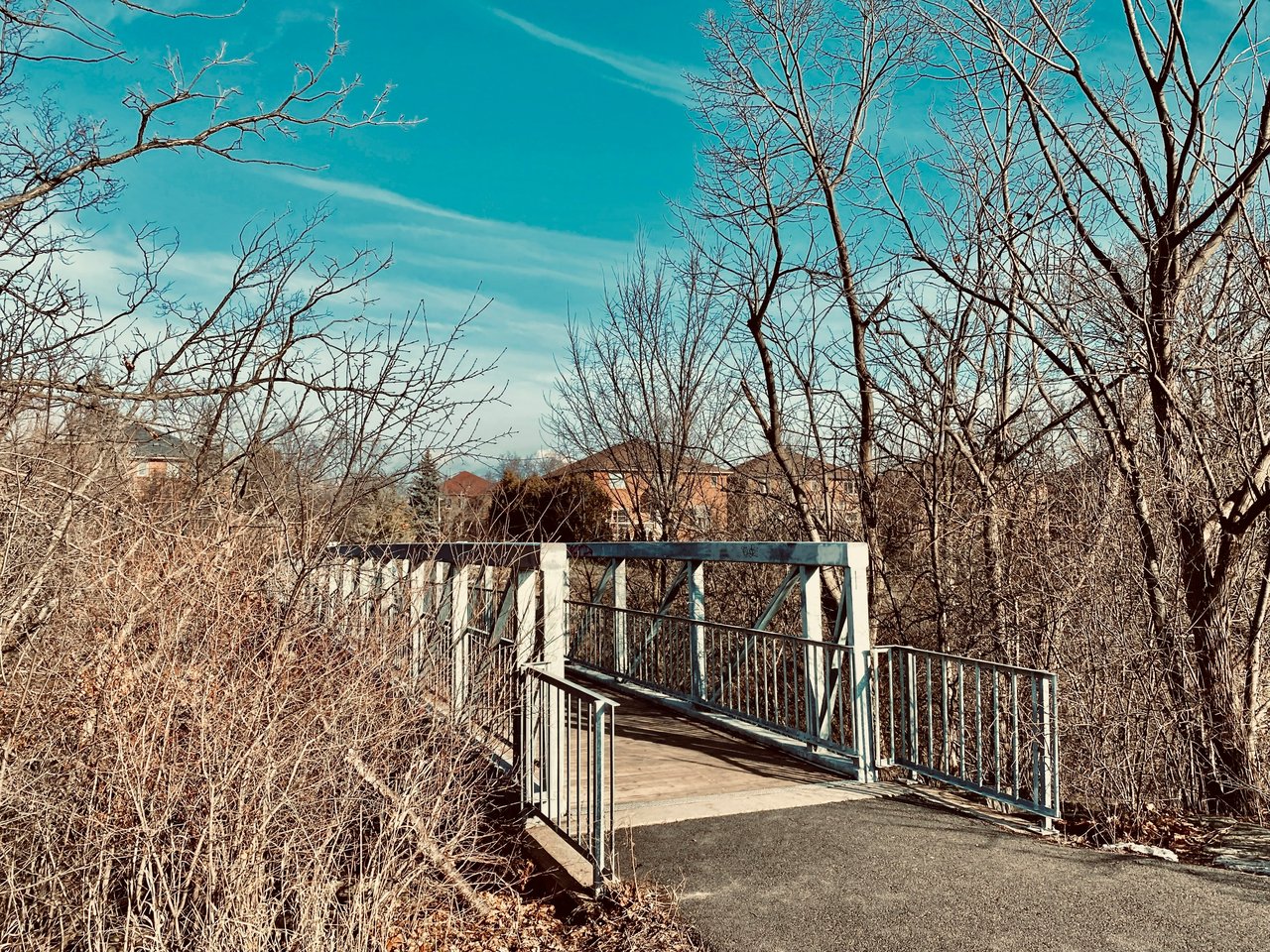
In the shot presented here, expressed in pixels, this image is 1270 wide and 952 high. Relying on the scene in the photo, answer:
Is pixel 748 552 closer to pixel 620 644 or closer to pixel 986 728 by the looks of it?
pixel 986 728

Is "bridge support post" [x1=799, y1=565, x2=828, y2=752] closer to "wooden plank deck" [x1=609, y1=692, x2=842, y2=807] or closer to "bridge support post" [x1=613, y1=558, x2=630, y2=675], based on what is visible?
"wooden plank deck" [x1=609, y1=692, x2=842, y2=807]

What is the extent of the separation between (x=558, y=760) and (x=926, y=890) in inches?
94.2

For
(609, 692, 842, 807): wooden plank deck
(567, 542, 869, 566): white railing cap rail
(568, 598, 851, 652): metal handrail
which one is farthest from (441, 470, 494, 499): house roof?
(609, 692, 842, 807): wooden plank deck

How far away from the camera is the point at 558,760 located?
20.0 feet

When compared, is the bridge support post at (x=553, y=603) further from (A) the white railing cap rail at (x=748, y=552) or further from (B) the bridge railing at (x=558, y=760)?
(A) the white railing cap rail at (x=748, y=552)

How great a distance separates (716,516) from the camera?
18.7m

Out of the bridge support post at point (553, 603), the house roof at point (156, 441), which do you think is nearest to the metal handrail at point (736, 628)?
the bridge support post at point (553, 603)

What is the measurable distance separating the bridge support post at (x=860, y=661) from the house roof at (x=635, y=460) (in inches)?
431

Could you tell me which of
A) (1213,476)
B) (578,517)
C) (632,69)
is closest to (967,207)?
(1213,476)

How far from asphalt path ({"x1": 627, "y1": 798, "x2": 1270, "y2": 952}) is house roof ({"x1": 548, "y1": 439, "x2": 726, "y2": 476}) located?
12.5 meters

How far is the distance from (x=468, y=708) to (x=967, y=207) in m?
8.43

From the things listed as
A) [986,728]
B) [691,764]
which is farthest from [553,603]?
[986,728]

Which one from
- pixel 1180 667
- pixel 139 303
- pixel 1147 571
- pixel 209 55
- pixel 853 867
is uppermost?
pixel 209 55

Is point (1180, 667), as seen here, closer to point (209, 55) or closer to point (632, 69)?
point (209, 55)
